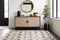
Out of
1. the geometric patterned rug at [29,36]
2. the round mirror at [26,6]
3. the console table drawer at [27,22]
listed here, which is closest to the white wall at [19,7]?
the round mirror at [26,6]

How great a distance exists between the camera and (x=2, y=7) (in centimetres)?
1013

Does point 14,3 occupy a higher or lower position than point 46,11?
higher


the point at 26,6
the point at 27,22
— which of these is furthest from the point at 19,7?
the point at 27,22

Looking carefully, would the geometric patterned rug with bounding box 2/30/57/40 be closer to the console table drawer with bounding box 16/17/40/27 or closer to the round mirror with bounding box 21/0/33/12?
the console table drawer with bounding box 16/17/40/27

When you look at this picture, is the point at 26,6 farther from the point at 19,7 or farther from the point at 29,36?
the point at 29,36

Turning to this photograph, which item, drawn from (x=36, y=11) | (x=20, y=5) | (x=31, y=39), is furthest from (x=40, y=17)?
(x=31, y=39)

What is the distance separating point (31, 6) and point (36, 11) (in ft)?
1.49

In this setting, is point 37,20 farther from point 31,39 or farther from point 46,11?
point 31,39

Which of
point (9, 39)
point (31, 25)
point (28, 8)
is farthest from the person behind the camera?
point (28, 8)

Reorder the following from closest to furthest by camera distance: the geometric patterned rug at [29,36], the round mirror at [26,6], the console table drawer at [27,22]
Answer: the geometric patterned rug at [29,36], the console table drawer at [27,22], the round mirror at [26,6]

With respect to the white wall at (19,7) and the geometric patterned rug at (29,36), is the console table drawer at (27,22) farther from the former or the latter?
the geometric patterned rug at (29,36)

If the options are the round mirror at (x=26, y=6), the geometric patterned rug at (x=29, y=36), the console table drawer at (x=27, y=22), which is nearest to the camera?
the geometric patterned rug at (x=29, y=36)

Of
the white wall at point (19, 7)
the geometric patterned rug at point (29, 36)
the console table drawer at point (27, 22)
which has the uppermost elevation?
the white wall at point (19, 7)

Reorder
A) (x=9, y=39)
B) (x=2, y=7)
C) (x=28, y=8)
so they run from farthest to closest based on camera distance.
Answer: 1. (x=2, y=7)
2. (x=28, y=8)
3. (x=9, y=39)
